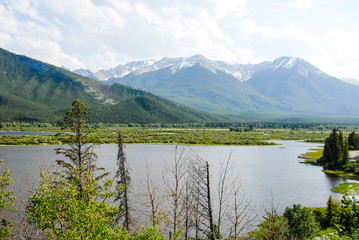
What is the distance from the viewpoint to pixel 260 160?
295 ft

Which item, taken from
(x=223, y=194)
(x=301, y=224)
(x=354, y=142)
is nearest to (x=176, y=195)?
(x=301, y=224)

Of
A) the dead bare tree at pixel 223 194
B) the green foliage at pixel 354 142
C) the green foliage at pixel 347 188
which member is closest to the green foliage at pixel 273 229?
the dead bare tree at pixel 223 194

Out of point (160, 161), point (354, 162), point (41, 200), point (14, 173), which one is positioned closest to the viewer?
point (41, 200)

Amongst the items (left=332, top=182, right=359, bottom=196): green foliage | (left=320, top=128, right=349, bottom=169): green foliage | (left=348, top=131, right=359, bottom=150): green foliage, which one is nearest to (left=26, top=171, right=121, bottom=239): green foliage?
(left=332, top=182, right=359, bottom=196): green foliage

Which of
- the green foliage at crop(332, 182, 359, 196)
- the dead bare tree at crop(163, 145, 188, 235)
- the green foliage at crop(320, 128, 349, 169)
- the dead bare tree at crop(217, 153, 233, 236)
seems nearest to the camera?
the dead bare tree at crop(217, 153, 233, 236)

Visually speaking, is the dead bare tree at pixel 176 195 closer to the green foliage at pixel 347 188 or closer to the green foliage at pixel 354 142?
the green foliage at pixel 347 188

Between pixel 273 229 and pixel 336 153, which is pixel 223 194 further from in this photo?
pixel 336 153

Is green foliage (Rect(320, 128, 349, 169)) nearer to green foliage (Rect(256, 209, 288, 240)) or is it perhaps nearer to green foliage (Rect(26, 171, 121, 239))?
green foliage (Rect(256, 209, 288, 240))

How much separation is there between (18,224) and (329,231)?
1268 inches

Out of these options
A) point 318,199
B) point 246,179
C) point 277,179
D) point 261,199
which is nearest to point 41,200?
point 261,199

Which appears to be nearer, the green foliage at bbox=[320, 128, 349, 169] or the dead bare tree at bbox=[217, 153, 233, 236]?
the dead bare tree at bbox=[217, 153, 233, 236]

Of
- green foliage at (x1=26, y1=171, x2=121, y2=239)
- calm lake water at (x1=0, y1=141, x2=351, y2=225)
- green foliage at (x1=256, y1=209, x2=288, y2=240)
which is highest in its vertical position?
green foliage at (x1=26, y1=171, x2=121, y2=239)

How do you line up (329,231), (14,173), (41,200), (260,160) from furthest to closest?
1. (260,160)
2. (14,173)
3. (329,231)
4. (41,200)

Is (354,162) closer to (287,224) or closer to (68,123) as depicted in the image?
(287,224)
